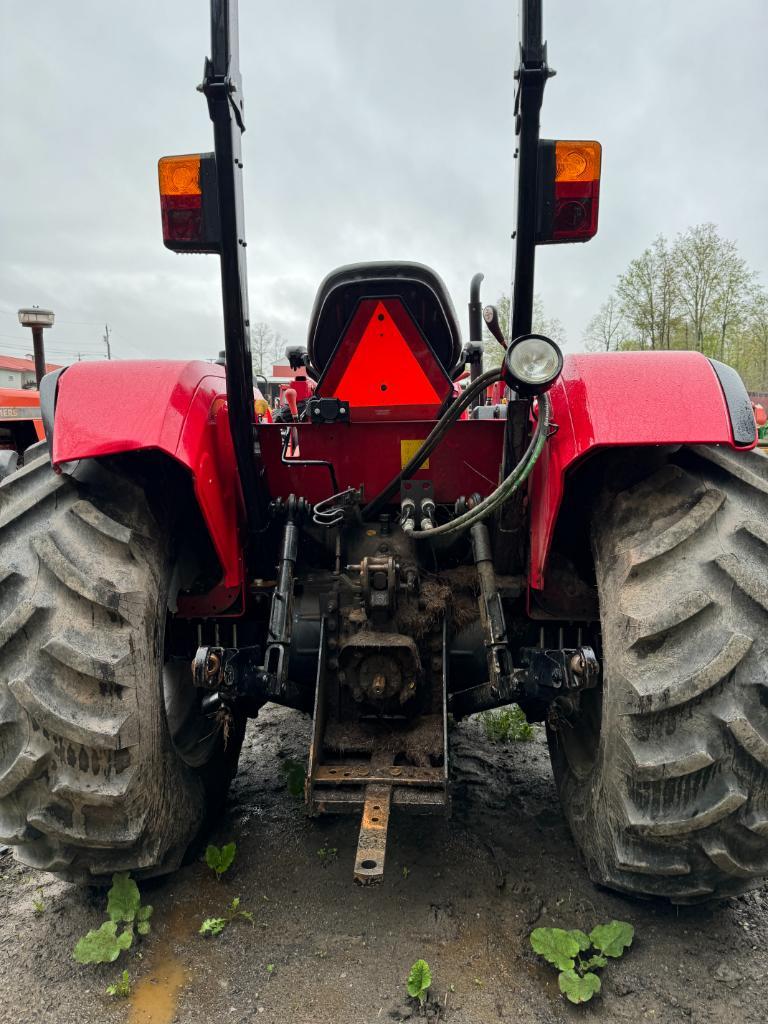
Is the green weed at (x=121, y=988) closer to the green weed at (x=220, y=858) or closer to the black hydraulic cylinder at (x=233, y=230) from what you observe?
the green weed at (x=220, y=858)

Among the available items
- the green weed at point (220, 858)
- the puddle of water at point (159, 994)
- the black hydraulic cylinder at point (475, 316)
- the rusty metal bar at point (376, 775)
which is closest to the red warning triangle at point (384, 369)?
the black hydraulic cylinder at point (475, 316)

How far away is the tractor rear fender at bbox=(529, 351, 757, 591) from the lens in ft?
6.34

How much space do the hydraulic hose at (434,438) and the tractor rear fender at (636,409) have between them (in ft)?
0.82

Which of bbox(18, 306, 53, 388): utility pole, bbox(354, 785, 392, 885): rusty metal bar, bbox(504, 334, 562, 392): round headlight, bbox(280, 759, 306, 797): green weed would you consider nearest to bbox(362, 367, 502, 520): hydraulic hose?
bbox(504, 334, 562, 392): round headlight

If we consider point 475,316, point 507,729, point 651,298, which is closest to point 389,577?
point 507,729

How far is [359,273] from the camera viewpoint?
2.89 metres

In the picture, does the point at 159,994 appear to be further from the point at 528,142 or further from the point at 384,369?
the point at 528,142

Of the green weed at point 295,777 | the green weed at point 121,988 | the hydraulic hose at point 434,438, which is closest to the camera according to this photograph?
the green weed at point 121,988

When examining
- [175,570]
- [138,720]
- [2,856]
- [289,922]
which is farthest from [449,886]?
[2,856]

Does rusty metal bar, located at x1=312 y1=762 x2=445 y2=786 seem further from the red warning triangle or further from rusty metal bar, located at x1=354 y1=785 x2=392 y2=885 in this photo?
the red warning triangle

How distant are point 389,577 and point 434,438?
0.50 meters

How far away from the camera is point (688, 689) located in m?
1.75

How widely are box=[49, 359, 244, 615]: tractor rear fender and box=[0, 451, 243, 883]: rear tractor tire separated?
175 mm

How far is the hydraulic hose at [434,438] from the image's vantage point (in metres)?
2.18
